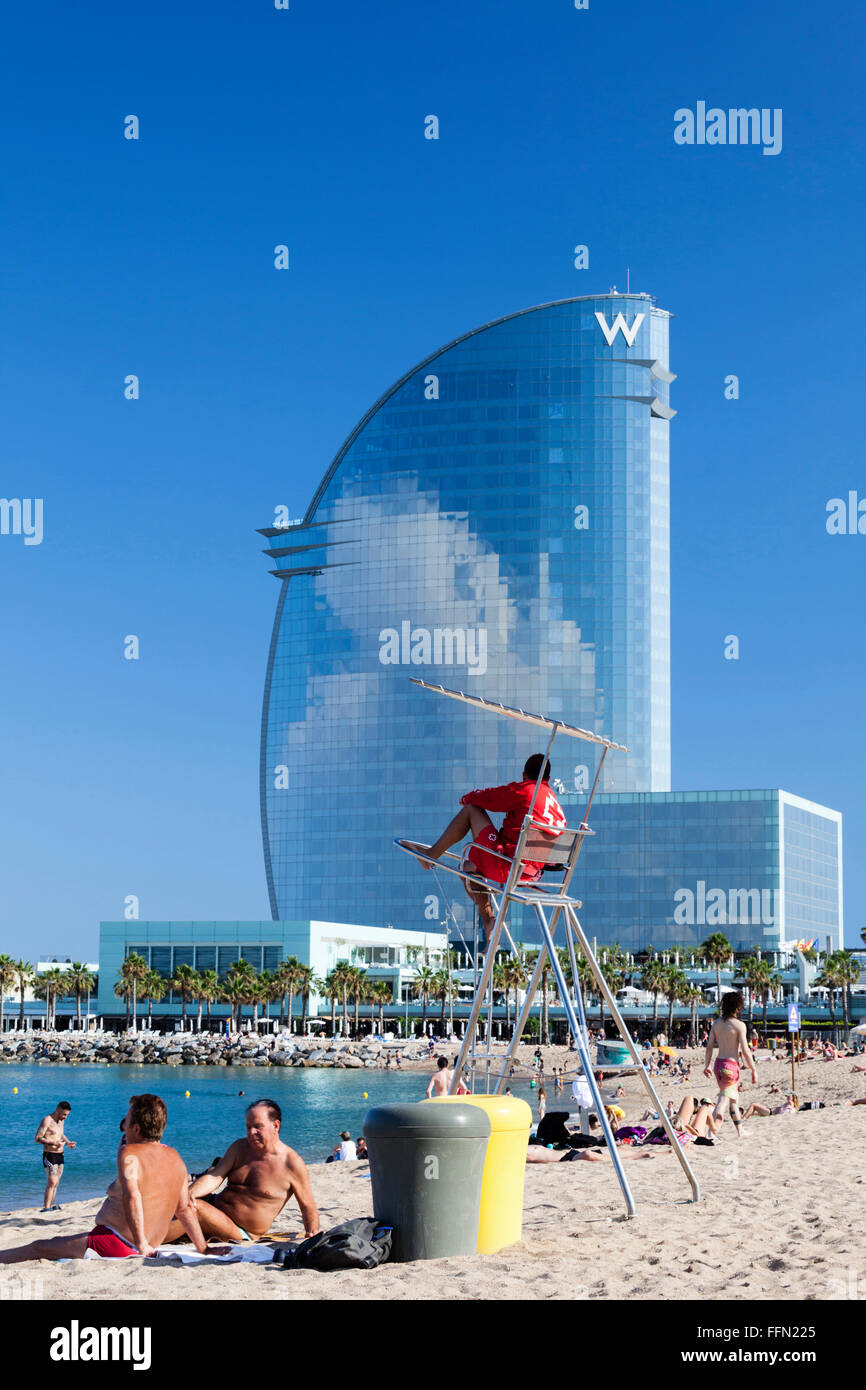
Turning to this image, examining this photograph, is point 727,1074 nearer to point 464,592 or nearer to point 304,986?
point 304,986

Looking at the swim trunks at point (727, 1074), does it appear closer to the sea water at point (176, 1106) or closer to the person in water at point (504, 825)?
the person in water at point (504, 825)

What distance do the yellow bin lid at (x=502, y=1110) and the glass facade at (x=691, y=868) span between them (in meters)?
138

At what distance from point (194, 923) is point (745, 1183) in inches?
4673

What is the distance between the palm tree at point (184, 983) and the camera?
118 metres

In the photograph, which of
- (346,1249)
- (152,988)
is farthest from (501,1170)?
(152,988)

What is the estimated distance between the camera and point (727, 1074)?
16469 mm

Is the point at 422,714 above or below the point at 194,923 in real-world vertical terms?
above

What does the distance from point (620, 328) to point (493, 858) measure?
536 feet

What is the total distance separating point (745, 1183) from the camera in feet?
42.3

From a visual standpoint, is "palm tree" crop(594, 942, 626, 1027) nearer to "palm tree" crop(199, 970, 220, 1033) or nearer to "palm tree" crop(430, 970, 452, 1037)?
"palm tree" crop(430, 970, 452, 1037)

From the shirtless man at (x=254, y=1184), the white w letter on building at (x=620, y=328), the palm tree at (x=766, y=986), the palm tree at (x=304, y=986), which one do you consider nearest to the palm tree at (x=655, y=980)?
the palm tree at (x=766, y=986)

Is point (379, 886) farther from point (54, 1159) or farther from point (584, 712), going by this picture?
point (54, 1159)

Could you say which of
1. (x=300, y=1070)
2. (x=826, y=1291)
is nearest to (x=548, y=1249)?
(x=826, y=1291)
